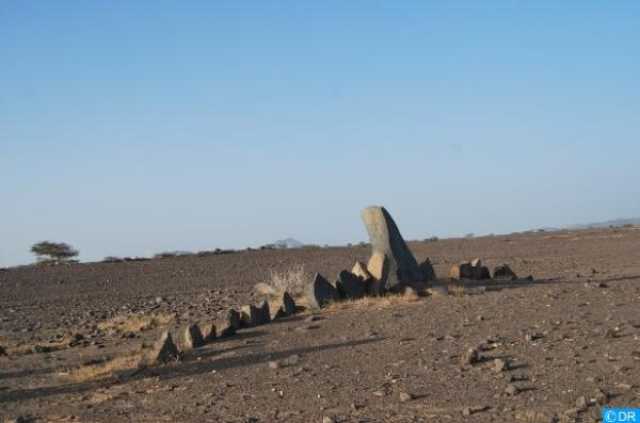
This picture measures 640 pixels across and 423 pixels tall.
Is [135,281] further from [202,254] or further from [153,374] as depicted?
[153,374]

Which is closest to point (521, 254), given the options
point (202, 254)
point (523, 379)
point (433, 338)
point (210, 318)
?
point (202, 254)

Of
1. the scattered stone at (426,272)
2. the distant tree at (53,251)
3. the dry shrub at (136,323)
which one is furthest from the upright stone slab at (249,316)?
the distant tree at (53,251)

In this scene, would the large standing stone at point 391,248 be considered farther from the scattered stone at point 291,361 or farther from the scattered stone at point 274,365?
the scattered stone at point 274,365

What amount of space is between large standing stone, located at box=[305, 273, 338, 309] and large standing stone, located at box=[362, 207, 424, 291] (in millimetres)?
1473

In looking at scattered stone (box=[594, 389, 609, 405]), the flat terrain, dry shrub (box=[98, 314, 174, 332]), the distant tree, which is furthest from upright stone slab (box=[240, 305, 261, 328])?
the distant tree

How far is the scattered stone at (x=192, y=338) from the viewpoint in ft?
44.2

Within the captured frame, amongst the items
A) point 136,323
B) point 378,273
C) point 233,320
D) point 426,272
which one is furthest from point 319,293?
point 136,323

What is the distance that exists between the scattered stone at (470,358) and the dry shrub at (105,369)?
4.88m

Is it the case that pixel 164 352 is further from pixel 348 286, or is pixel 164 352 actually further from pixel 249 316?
pixel 348 286

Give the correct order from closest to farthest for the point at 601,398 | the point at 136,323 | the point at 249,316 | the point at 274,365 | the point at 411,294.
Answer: the point at 601,398 < the point at 274,365 < the point at 249,316 < the point at 411,294 < the point at 136,323

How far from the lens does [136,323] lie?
18.3 m

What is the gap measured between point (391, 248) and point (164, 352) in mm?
7764

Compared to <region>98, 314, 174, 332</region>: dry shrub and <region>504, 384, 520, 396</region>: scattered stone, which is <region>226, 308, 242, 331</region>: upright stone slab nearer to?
<region>98, 314, 174, 332</region>: dry shrub

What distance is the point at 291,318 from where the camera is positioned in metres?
15.6
